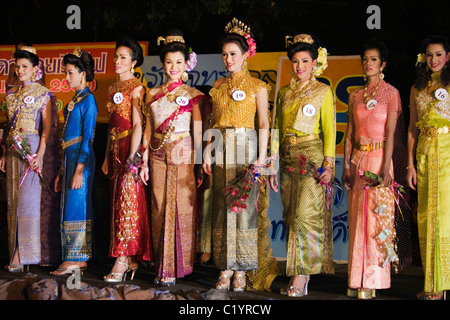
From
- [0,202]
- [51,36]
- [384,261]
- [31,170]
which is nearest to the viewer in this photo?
[384,261]

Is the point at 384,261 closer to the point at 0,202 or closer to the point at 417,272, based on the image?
the point at 417,272

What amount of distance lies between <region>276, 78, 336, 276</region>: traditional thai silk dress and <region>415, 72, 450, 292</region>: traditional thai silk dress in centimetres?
59

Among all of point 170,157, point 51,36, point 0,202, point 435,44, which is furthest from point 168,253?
point 51,36

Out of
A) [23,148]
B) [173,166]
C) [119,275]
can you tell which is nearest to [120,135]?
[173,166]

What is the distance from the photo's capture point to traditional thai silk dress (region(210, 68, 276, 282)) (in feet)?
13.3

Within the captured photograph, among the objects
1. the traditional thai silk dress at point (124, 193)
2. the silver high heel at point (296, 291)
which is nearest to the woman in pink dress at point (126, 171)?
the traditional thai silk dress at point (124, 193)

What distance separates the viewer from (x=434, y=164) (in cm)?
394

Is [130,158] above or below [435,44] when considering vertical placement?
below

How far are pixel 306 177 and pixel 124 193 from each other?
4.22 ft

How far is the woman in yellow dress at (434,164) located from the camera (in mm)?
3875

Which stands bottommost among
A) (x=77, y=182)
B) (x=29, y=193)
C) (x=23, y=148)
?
(x=29, y=193)

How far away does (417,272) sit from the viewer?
4.85m

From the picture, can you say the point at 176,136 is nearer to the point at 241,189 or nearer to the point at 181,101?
the point at 181,101
